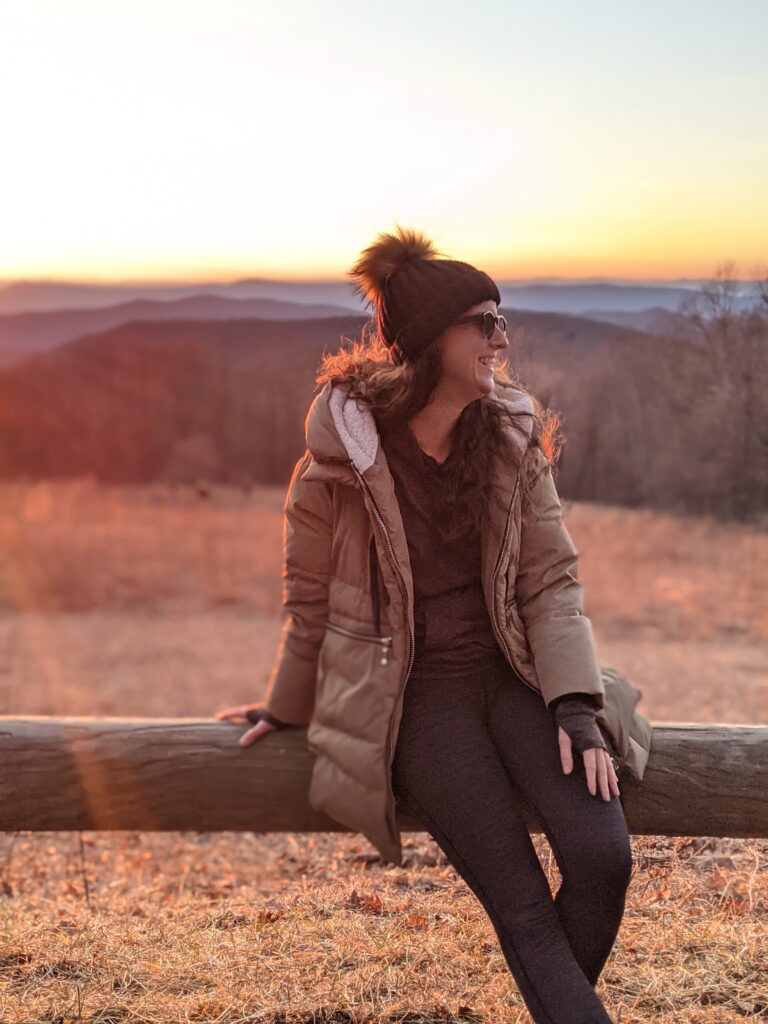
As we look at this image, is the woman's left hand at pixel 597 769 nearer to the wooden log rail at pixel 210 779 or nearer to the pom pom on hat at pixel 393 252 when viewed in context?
the wooden log rail at pixel 210 779

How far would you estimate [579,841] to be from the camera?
7.89 ft

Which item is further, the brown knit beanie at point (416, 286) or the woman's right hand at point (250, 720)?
the woman's right hand at point (250, 720)

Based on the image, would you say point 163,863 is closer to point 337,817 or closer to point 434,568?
point 337,817

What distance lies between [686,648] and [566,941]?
32.5 feet

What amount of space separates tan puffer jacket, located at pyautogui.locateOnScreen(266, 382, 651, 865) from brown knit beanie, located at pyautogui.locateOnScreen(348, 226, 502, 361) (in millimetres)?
285

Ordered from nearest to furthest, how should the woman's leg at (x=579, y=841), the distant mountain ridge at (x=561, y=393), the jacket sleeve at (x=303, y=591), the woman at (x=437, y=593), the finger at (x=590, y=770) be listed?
1. the woman's leg at (x=579, y=841)
2. the finger at (x=590, y=770)
3. the woman at (x=437, y=593)
4. the jacket sleeve at (x=303, y=591)
5. the distant mountain ridge at (x=561, y=393)

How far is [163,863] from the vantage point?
217 inches

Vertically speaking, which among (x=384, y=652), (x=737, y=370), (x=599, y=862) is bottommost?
(x=599, y=862)

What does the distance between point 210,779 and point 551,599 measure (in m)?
1.28

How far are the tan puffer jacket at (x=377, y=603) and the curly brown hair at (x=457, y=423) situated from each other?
0.13 ft

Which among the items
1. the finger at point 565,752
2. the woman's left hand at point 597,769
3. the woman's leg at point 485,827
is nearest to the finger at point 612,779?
the woman's left hand at point 597,769

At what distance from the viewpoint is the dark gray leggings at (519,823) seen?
2.33m

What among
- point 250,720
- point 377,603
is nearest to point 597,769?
point 377,603

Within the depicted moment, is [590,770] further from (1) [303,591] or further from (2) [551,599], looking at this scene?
(1) [303,591]
